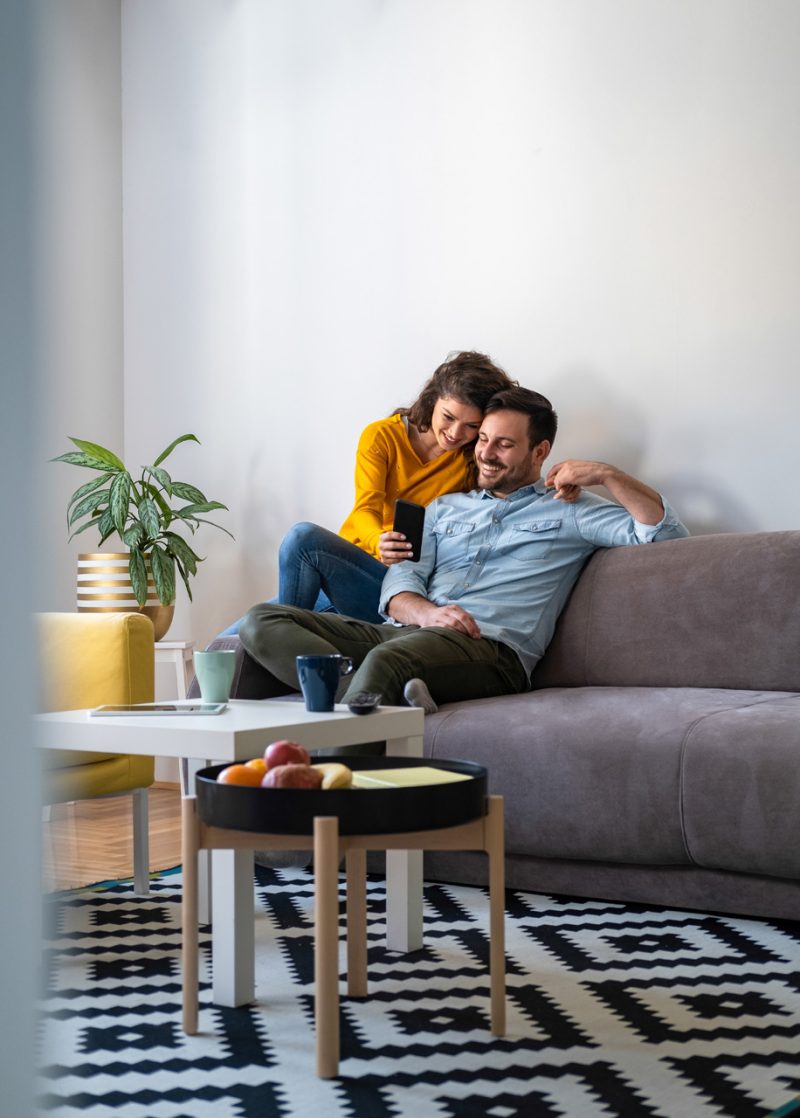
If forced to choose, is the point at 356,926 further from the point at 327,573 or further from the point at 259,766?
the point at 327,573

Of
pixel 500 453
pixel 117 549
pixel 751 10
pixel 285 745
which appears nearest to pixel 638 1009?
pixel 285 745

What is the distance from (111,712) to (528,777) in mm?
838

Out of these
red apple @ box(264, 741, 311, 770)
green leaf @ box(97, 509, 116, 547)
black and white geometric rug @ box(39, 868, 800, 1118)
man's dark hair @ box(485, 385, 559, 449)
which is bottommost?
black and white geometric rug @ box(39, 868, 800, 1118)

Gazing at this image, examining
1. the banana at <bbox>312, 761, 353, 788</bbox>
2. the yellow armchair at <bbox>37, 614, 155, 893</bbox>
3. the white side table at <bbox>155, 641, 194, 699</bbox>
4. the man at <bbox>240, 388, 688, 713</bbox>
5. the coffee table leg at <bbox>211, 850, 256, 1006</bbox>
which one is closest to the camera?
the banana at <bbox>312, 761, 353, 788</bbox>

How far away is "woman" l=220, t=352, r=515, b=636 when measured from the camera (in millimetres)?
3092

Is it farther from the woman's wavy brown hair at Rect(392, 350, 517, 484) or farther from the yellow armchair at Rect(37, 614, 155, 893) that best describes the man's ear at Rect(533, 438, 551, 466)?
the yellow armchair at Rect(37, 614, 155, 893)

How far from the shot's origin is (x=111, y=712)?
6.25ft

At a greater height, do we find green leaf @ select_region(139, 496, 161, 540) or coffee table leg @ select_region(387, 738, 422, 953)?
green leaf @ select_region(139, 496, 161, 540)

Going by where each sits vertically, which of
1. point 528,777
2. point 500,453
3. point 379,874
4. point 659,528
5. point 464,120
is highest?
point 464,120

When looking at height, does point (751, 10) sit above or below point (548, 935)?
above

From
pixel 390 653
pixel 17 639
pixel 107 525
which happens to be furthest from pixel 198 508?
pixel 17 639

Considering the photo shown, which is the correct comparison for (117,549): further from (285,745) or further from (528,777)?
(285,745)

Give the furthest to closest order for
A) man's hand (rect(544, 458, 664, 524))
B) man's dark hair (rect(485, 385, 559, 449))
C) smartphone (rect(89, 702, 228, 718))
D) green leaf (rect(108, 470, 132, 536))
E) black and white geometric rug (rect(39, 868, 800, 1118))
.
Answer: green leaf (rect(108, 470, 132, 536))
man's dark hair (rect(485, 385, 559, 449))
man's hand (rect(544, 458, 664, 524))
smartphone (rect(89, 702, 228, 718))
black and white geometric rug (rect(39, 868, 800, 1118))

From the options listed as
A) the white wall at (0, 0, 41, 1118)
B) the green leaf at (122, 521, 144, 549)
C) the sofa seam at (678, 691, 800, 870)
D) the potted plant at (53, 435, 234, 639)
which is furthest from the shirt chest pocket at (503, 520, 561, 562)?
the white wall at (0, 0, 41, 1118)
